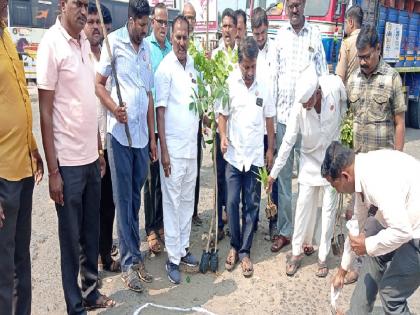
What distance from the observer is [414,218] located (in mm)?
2320

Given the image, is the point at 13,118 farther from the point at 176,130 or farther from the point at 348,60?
the point at 348,60

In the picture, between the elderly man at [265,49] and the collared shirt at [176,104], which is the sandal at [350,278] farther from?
the collared shirt at [176,104]

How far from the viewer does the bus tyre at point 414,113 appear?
1053 centimetres

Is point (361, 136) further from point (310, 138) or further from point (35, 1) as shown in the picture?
point (35, 1)

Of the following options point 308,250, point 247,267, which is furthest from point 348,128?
point 247,267

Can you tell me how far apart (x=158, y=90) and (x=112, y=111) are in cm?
46

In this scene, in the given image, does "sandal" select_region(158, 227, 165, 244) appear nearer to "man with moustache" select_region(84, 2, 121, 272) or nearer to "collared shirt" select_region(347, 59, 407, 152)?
"man with moustache" select_region(84, 2, 121, 272)

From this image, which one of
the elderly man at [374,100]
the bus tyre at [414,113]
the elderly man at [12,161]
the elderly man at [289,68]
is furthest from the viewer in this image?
the bus tyre at [414,113]

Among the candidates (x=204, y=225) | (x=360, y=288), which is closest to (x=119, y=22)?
(x=204, y=225)

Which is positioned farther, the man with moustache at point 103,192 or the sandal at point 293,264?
the sandal at point 293,264

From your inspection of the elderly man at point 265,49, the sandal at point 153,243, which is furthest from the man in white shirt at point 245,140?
the sandal at point 153,243

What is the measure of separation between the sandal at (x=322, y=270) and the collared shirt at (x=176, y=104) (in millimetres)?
1432

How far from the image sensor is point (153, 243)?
13.1 ft

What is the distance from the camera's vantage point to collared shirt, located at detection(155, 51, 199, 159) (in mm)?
3389
